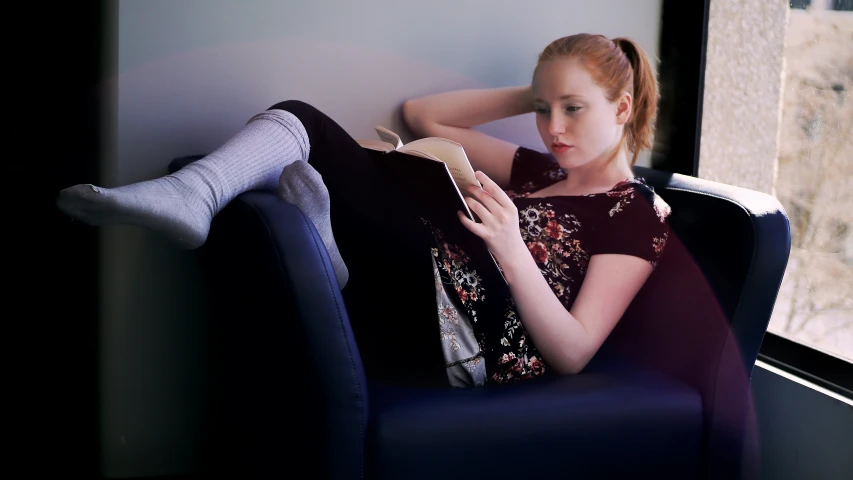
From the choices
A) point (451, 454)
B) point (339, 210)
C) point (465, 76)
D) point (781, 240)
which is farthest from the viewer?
point (465, 76)

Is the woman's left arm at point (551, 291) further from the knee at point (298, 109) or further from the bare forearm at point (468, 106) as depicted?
the bare forearm at point (468, 106)

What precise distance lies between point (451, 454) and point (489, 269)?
304mm

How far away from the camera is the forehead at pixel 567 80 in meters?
1.39

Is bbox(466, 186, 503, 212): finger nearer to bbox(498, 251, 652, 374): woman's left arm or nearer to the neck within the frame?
bbox(498, 251, 652, 374): woman's left arm

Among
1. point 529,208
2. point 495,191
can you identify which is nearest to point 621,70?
point 529,208

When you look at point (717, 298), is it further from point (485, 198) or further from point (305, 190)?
point (305, 190)

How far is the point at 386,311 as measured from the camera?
1254mm

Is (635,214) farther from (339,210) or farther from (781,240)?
(339,210)

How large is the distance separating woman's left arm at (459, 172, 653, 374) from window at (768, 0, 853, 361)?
592 millimetres

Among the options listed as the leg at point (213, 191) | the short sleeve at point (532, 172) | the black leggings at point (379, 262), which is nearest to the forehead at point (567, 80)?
the short sleeve at point (532, 172)

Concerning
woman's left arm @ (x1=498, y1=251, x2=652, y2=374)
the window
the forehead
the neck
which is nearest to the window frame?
the window

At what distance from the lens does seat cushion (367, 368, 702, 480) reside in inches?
41.8

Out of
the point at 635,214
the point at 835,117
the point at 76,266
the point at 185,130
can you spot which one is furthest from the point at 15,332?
the point at 835,117

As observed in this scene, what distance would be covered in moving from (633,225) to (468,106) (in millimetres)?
571
